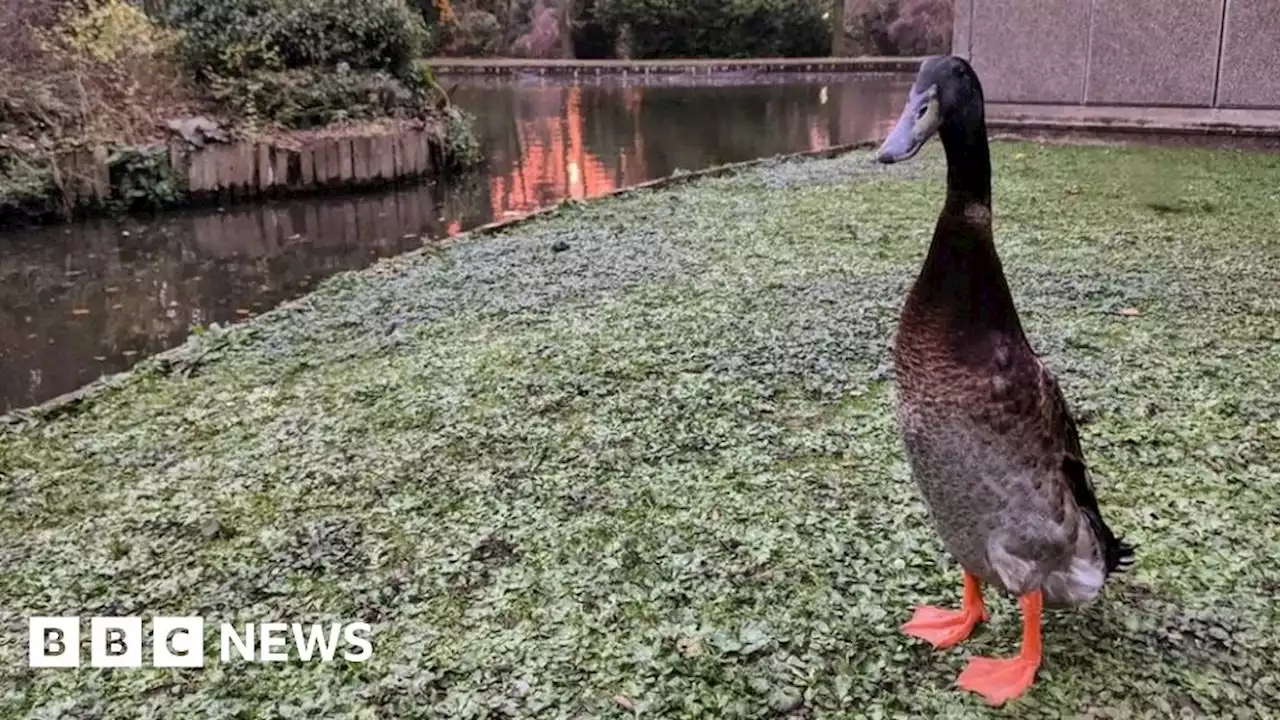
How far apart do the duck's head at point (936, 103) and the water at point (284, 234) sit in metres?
4.48

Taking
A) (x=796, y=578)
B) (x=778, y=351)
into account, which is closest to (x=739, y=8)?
(x=778, y=351)

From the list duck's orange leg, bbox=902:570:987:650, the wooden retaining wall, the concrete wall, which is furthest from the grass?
the wooden retaining wall

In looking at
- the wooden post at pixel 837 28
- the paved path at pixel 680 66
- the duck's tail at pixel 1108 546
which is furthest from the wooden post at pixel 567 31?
the duck's tail at pixel 1108 546

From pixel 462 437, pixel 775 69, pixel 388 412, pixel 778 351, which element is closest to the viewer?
pixel 462 437

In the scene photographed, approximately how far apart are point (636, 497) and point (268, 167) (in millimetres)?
8087

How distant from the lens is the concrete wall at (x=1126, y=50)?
9.48 meters

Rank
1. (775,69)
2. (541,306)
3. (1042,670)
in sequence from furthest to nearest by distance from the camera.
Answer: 1. (775,69)
2. (541,306)
3. (1042,670)

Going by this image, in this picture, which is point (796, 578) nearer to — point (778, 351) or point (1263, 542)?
point (1263, 542)

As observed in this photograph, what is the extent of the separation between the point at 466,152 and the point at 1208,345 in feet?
29.0

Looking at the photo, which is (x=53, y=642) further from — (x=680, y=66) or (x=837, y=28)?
(x=837, y=28)

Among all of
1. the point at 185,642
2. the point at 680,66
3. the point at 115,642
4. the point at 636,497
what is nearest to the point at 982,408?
the point at 636,497

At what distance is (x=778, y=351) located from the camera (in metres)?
4.23

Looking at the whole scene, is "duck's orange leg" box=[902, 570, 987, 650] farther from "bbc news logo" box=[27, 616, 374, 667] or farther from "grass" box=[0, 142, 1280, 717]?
"bbc news logo" box=[27, 616, 374, 667]

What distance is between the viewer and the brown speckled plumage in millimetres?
1954
